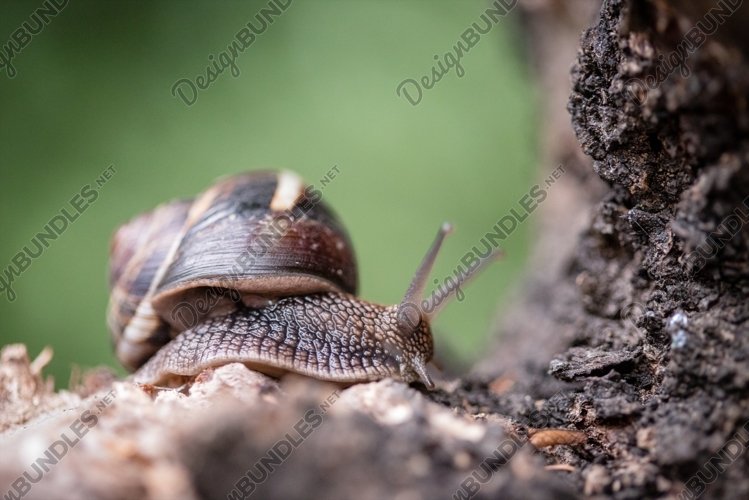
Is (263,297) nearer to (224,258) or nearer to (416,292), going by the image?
(224,258)

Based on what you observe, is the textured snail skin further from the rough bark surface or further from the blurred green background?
the blurred green background

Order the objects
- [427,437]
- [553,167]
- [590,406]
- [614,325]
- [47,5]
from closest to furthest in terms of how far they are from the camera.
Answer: [427,437] < [590,406] < [614,325] < [553,167] < [47,5]

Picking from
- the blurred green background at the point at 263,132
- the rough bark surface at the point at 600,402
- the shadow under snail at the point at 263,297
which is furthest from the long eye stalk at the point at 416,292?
the blurred green background at the point at 263,132

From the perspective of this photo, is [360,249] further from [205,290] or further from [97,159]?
[205,290]

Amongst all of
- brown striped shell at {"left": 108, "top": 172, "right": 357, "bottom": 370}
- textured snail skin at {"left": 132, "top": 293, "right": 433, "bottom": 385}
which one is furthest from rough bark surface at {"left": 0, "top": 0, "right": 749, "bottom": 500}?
brown striped shell at {"left": 108, "top": 172, "right": 357, "bottom": 370}

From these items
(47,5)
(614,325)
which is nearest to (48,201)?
(47,5)

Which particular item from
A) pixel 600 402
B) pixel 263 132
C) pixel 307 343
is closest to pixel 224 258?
pixel 307 343
